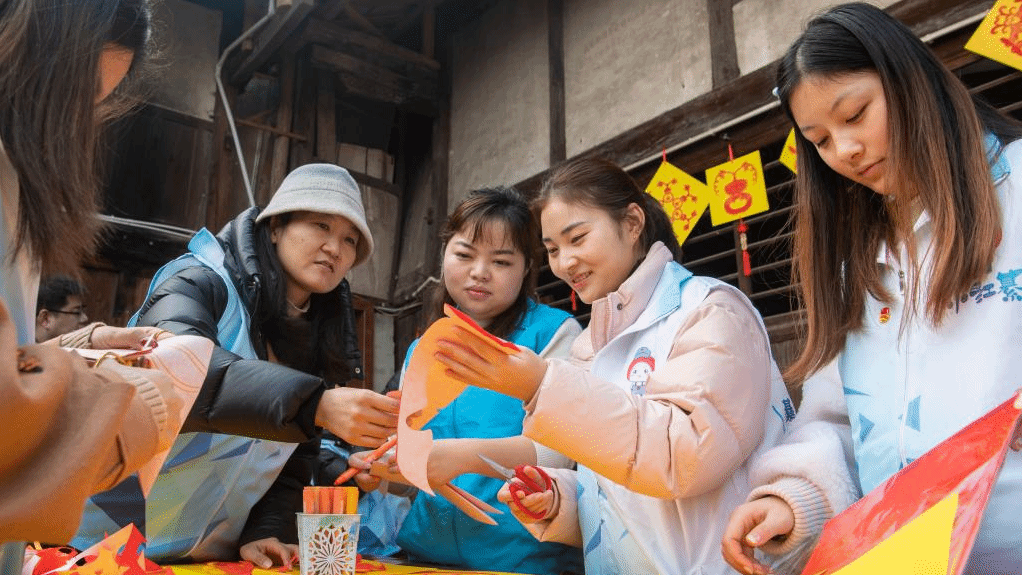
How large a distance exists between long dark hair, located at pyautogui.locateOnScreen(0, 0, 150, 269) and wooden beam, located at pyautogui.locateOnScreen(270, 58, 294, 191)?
19.1 feet

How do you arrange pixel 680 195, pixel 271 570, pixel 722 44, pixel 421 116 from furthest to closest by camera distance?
pixel 421 116, pixel 680 195, pixel 722 44, pixel 271 570

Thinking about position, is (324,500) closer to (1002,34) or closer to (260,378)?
(260,378)

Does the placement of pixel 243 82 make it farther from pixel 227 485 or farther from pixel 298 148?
pixel 227 485

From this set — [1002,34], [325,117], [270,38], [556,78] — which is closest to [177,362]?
[1002,34]

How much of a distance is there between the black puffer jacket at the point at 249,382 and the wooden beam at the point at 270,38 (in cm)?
360

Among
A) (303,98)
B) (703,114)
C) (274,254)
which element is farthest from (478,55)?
(274,254)

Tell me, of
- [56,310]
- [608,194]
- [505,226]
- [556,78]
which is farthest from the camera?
[556,78]

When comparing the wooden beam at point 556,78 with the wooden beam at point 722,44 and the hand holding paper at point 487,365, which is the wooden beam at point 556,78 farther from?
the hand holding paper at point 487,365

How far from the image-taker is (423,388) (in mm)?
1620

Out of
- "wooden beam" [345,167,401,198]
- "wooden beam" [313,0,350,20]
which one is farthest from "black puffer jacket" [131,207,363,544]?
"wooden beam" [345,167,401,198]

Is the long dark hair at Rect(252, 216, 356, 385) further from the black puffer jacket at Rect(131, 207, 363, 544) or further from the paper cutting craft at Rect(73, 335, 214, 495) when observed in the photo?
the paper cutting craft at Rect(73, 335, 214, 495)

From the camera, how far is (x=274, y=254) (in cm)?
277

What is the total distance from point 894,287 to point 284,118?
6.14m

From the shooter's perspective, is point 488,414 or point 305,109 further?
point 305,109
